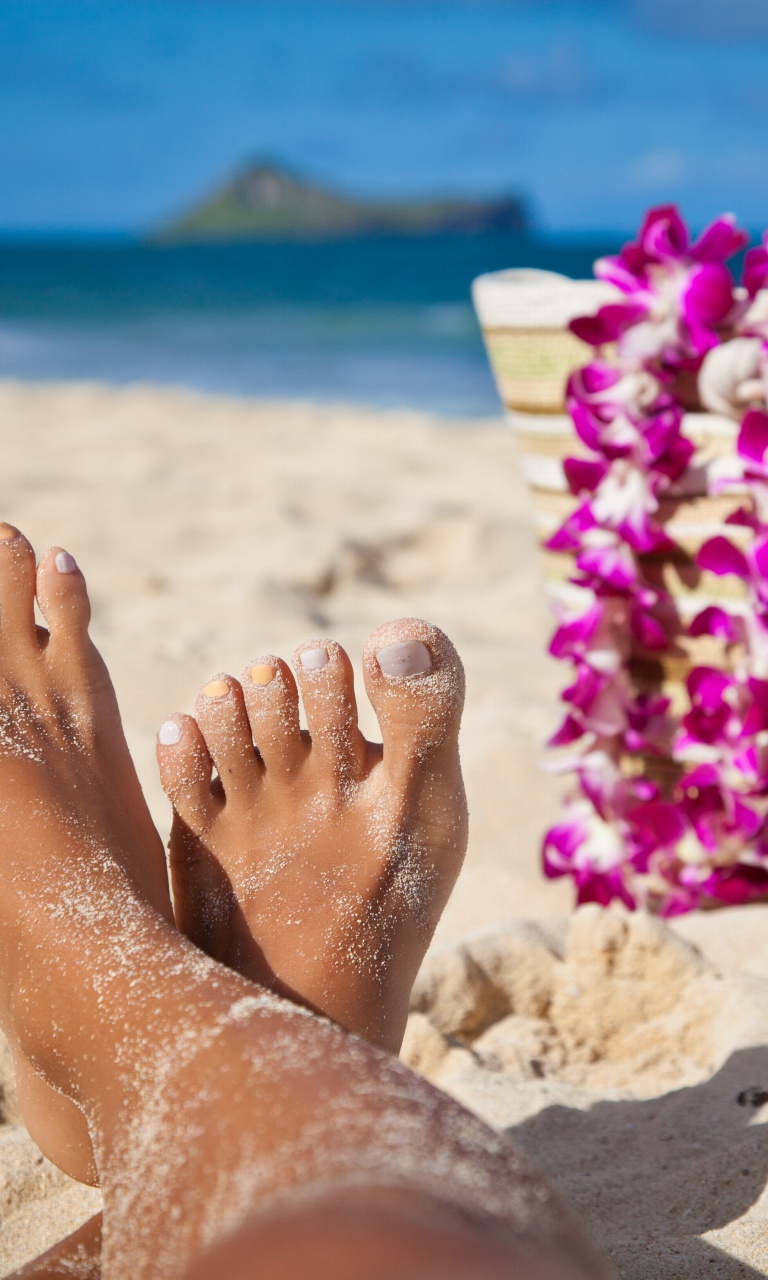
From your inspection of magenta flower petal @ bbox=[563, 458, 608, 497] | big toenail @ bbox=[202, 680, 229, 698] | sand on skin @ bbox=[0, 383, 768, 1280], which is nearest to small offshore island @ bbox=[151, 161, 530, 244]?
A: sand on skin @ bbox=[0, 383, 768, 1280]

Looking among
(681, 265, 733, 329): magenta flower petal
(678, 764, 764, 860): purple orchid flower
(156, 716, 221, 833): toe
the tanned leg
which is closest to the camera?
the tanned leg

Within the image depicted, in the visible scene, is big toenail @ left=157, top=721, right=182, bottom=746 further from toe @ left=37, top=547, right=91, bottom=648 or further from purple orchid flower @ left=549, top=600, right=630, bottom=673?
purple orchid flower @ left=549, top=600, right=630, bottom=673

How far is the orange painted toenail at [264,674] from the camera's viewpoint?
117cm

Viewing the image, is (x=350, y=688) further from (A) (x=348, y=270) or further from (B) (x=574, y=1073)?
(A) (x=348, y=270)

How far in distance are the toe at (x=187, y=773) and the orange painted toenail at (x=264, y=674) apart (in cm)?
8

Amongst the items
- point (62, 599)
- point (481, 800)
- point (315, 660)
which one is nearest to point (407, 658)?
point (315, 660)

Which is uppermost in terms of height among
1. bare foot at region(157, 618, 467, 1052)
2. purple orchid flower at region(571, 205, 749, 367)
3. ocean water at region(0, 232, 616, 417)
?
purple orchid flower at region(571, 205, 749, 367)

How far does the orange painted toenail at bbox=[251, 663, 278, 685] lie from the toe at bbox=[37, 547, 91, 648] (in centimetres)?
20

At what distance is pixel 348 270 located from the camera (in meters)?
21.3

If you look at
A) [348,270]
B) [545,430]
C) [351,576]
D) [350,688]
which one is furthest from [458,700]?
[348,270]

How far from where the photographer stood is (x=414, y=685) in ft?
3.53

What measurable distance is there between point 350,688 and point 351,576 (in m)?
1.70

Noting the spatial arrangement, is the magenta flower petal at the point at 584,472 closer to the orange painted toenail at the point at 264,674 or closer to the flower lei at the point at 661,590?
the flower lei at the point at 661,590

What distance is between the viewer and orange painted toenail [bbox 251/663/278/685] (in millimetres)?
1168
